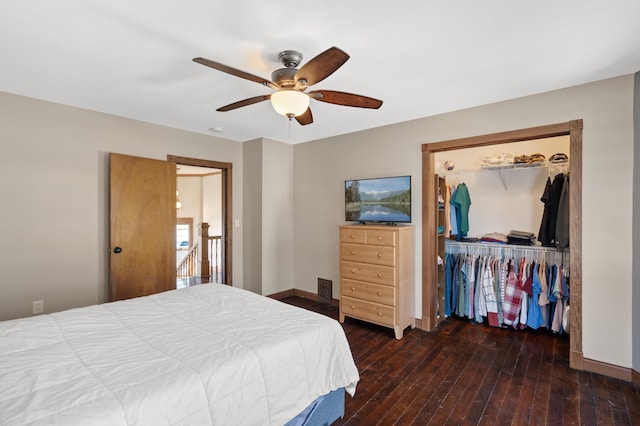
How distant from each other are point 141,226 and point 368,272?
8.82 ft

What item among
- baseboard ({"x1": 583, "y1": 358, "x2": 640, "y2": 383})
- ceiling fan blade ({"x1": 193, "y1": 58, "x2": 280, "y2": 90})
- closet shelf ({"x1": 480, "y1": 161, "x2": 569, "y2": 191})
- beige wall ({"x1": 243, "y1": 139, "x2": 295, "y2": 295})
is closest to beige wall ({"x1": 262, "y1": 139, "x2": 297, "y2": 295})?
beige wall ({"x1": 243, "y1": 139, "x2": 295, "y2": 295})

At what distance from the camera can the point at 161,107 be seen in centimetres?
319

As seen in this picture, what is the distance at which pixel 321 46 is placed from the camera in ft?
6.57

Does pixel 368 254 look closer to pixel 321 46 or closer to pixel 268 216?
pixel 268 216

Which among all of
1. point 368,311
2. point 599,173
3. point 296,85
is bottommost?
point 368,311

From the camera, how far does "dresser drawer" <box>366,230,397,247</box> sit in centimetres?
322

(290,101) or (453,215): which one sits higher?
(290,101)

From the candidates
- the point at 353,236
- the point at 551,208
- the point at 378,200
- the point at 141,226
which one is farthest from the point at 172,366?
the point at 551,208

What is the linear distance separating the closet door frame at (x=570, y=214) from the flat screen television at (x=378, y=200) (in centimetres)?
22

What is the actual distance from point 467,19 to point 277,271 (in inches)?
151

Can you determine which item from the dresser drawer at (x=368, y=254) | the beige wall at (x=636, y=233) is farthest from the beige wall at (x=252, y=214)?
the beige wall at (x=636, y=233)

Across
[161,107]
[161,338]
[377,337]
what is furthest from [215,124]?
[377,337]

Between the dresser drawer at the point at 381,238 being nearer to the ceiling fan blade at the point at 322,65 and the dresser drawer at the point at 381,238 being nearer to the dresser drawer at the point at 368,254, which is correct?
the dresser drawer at the point at 368,254

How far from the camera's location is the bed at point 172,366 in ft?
3.61
